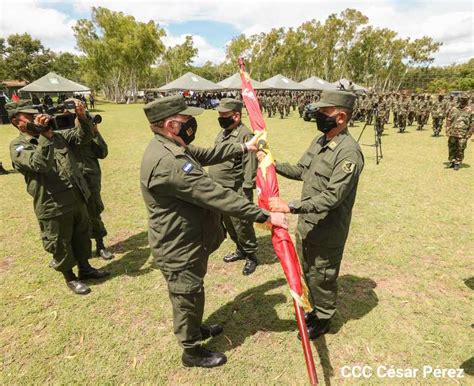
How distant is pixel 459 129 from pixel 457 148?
0.61 metres

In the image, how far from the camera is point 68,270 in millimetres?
4211

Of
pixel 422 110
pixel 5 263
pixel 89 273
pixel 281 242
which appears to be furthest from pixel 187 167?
pixel 422 110

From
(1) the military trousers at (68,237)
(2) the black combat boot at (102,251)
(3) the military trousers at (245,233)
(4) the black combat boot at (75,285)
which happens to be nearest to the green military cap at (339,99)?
(3) the military trousers at (245,233)

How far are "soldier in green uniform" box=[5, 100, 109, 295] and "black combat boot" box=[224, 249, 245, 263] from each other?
2025mm

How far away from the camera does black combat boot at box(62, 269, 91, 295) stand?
417 centimetres

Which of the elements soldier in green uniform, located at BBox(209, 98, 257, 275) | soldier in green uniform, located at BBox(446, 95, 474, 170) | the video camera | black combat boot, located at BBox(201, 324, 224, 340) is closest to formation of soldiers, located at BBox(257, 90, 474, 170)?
soldier in green uniform, located at BBox(446, 95, 474, 170)

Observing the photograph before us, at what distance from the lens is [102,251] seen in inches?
203

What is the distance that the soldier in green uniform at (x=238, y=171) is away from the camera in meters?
4.48

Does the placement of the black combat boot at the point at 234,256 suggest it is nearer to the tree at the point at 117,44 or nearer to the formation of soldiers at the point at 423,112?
the formation of soldiers at the point at 423,112

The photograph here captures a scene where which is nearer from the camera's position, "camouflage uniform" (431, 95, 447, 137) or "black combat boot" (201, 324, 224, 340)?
"black combat boot" (201, 324, 224, 340)

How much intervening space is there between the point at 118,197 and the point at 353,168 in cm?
640

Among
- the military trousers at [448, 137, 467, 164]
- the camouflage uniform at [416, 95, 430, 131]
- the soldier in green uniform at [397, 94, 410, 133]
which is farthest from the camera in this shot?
the camouflage uniform at [416, 95, 430, 131]

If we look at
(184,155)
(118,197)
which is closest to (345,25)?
(118,197)

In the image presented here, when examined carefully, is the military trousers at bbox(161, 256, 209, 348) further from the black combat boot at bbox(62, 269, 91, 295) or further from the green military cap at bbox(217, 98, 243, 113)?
the green military cap at bbox(217, 98, 243, 113)
